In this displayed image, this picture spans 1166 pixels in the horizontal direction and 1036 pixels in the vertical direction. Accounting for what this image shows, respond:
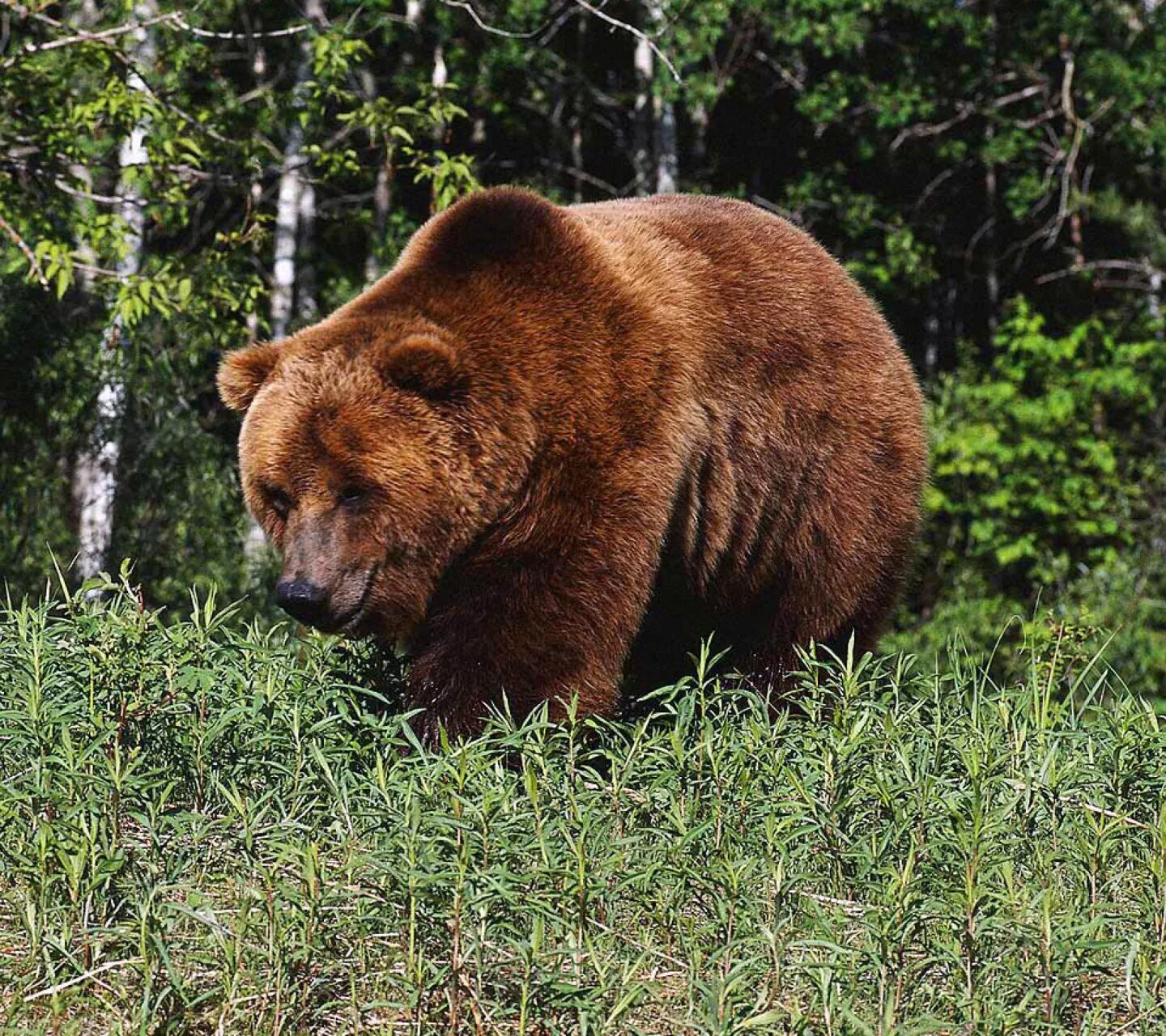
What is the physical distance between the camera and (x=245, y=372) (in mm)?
4746

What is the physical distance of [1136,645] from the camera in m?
13.3

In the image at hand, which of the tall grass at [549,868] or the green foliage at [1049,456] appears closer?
the tall grass at [549,868]

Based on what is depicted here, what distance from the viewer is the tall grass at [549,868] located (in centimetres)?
294

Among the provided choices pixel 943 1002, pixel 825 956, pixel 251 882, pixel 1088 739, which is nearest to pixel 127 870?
pixel 251 882

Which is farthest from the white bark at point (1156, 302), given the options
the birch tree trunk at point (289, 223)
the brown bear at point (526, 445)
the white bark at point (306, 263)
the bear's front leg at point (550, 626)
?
the bear's front leg at point (550, 626)

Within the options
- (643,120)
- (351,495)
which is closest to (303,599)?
(351,495)

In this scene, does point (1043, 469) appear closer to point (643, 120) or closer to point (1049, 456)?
point (1049, 456)

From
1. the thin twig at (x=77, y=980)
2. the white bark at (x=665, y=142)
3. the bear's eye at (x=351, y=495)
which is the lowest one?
the thin twig at (x=77, y=980)

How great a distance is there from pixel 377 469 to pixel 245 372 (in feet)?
1.99

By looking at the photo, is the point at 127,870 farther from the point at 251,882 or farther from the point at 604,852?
the point at 604,852

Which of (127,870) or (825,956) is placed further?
(127,870)

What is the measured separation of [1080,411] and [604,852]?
1399 centimetres

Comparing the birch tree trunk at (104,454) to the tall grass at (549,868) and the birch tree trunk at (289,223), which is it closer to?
the birch tree trunk at (289,223)

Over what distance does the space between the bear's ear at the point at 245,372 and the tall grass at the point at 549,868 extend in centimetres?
78
